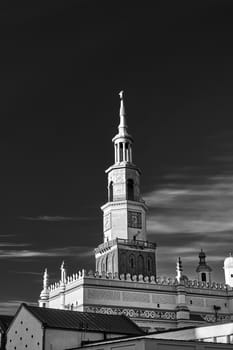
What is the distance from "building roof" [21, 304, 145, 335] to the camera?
5894 centimetres

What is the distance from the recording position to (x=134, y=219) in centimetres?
9519

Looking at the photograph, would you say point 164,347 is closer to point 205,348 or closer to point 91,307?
point 205,348

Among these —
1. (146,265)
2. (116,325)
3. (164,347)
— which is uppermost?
(146,265)

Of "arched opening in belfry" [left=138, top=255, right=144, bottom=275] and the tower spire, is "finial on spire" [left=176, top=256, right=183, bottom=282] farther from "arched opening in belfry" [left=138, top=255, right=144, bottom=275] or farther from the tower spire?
the tower spire

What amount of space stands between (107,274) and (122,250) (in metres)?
6.27

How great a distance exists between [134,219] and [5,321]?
110 ft

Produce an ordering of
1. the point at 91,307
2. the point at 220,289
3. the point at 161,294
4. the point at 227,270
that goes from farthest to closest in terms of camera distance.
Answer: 1. the point at 227,270
2. the point at 220,289
3. the point at 161,294
4. the point at 91,307

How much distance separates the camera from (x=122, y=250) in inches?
3632

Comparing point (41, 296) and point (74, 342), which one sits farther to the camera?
point (41, 296)

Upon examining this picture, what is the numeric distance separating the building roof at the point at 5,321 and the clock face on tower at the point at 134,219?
31.4 metres

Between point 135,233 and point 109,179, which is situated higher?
point 109,179

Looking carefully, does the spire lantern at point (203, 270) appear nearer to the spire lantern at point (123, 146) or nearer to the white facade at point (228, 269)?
the white facade at point (228, 269)

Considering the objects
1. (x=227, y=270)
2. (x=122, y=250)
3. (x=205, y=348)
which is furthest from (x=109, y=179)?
(x=205, y=348)

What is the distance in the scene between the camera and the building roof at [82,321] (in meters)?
58.9
